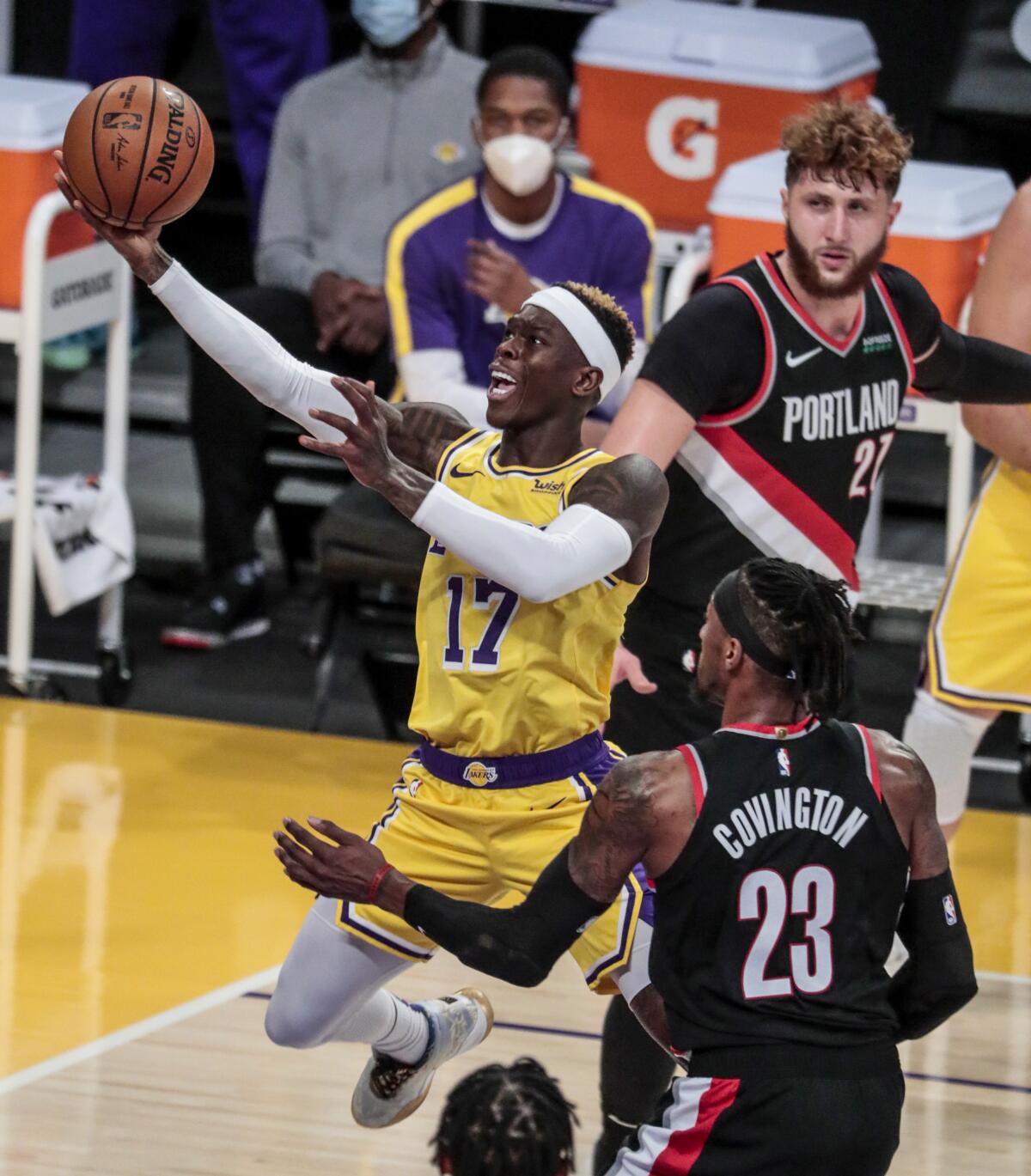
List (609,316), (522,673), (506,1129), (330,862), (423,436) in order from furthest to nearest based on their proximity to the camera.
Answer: (423,436)
(609,316)
(522,673)
(330,862)
(506,1129)

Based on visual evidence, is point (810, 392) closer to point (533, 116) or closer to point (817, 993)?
point (817, 993)

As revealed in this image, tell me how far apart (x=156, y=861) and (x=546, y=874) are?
295 cm

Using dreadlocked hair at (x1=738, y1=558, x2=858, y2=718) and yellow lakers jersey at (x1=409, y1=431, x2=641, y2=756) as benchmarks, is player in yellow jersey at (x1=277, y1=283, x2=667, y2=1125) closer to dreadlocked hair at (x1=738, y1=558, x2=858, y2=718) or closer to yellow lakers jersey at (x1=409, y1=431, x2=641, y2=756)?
yellow lakers jersey at (x1=409, y1=431, x2=641, y2=756)

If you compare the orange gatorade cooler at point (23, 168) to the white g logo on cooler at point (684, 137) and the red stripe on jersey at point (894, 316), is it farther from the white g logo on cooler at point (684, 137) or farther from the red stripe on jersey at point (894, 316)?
the red stripe on jersey at point (894, 316)

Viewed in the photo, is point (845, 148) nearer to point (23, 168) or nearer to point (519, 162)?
point (519, 162)

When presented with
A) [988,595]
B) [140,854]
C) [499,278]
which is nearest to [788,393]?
[988,595]

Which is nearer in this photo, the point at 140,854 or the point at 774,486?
the point at 774,486

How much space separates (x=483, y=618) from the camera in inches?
154

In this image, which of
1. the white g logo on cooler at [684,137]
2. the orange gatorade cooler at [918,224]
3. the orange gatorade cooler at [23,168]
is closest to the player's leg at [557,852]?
the orange gatorade cooler at [918,224]

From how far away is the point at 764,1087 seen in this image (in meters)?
3.14

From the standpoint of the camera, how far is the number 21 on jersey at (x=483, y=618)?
3.89 metres

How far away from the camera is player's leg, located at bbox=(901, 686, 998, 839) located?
534cm

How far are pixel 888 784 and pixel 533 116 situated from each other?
156 inches

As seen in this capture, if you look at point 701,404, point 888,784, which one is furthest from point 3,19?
point 888,784
